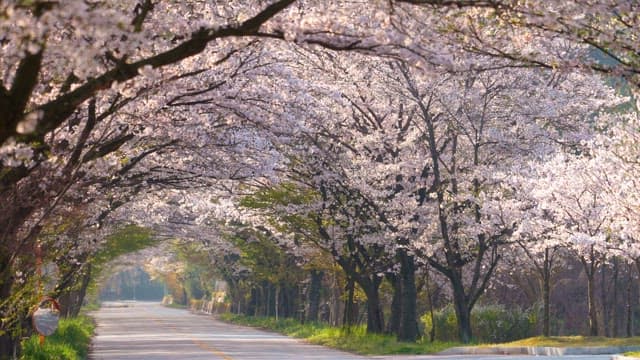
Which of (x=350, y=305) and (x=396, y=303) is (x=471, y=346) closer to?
(x=396, y=303)

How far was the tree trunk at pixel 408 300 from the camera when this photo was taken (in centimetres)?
3559

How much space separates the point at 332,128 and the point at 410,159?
2.56m

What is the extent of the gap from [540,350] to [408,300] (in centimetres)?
833

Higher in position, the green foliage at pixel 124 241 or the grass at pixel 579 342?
the green foliage at pixel 124 241

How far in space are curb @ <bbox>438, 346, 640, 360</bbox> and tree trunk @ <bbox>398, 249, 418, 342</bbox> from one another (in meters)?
5.08

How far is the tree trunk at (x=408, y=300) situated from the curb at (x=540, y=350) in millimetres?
5076

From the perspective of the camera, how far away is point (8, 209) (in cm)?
1498

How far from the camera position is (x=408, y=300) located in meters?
35.8

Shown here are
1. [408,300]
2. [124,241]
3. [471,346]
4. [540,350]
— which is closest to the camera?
[540,350]

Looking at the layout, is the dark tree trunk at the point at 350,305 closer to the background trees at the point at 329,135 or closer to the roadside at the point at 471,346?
the background trees at the point at 329,135

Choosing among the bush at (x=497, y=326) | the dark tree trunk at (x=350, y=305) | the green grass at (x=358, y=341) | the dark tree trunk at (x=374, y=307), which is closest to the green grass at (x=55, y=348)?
the green grass at (x=358, y=341)

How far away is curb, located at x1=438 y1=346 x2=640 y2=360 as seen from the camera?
27.1 metres

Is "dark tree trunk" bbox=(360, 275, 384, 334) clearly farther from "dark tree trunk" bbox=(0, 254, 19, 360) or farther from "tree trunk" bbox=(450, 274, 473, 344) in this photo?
"dark tree trunk" bbox=(0, 254, 19, 360)

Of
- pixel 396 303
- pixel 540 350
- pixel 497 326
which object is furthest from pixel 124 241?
pixel 540 350
